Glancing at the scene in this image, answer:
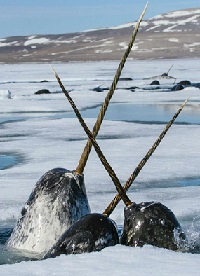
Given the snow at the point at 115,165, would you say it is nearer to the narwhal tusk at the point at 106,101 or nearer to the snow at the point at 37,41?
the narwhal tusk at the point at 106,101

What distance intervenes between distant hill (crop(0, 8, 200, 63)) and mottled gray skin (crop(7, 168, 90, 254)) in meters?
88.2

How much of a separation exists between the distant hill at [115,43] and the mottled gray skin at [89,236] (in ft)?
291

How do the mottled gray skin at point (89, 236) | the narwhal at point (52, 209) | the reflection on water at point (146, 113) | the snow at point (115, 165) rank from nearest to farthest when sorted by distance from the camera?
the snow at point (115, 165) → the mottled gray skin at point (89, 236) → the narwhal at point (52, 209) → the reflection on water at point (146, 113)

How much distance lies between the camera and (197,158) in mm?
9391

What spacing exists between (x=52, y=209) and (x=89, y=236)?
495mm

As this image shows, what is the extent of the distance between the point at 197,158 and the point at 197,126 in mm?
4666

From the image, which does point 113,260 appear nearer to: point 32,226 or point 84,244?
point 84,244

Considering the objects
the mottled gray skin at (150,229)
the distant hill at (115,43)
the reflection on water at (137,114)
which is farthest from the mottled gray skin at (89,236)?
the distant hill at (115,43)

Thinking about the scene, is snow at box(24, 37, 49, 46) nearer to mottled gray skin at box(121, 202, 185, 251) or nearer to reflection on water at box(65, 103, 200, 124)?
reflection on water at box(65, 103, 200, 124)

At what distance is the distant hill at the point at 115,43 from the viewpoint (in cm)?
10069

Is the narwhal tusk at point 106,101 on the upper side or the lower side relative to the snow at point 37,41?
lower

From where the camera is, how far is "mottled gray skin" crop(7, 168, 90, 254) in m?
4.38

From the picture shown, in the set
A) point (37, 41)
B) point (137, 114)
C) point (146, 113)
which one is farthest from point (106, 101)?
point (37, 41)

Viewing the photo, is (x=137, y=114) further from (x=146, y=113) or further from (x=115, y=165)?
(x=115, y=165)
